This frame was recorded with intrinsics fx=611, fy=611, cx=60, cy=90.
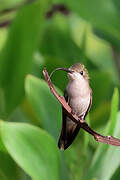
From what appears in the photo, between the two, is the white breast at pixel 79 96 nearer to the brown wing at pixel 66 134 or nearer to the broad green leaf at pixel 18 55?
the brown wing at pixel 66 134

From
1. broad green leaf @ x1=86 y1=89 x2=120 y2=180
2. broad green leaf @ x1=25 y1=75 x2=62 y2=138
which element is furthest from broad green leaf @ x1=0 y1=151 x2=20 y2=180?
broad green leaf @ x1=86 y1=89 x2=120 y2=180

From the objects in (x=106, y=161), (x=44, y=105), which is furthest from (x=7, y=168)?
(x=106, y=161)

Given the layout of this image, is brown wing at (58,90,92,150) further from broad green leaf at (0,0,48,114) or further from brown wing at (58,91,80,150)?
broad green leaf at (0,0,48,114)

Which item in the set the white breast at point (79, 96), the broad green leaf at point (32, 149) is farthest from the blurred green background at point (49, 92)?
the white breast at point (79, 96)

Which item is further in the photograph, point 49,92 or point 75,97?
point 49,92

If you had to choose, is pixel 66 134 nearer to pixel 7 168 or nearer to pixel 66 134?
pixel 66 134
